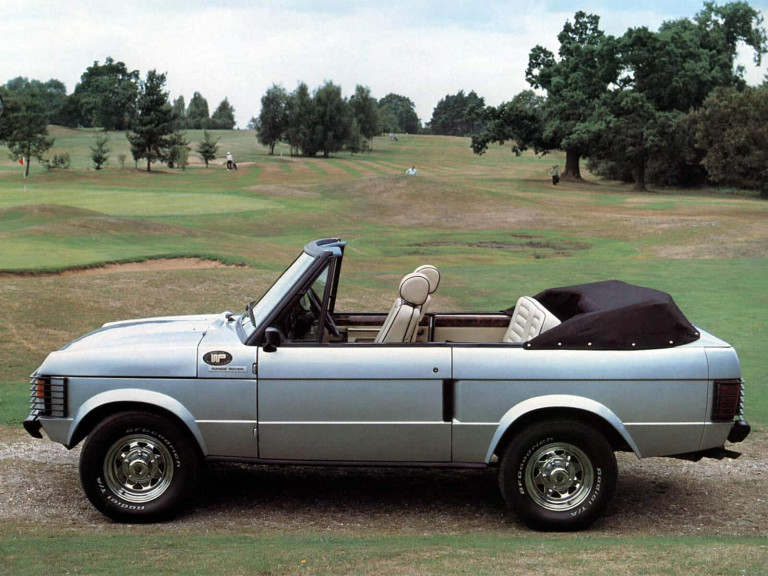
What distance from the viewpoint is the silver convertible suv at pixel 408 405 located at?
20.8 feet

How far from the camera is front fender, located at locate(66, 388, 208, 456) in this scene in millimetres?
6379

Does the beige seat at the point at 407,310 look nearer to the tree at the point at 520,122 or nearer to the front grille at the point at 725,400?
the front grille at the point at 725,400

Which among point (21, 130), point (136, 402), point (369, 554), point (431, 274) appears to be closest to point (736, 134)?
point (21, 130)

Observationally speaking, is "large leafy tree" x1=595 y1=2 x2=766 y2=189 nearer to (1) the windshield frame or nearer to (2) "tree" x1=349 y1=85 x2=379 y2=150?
(2) "tree" x1=349 y1=85 x2=379 y2=150

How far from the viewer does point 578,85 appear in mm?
70062

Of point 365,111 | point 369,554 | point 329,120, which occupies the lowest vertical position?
point 369,554

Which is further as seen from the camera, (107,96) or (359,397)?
(107,96)

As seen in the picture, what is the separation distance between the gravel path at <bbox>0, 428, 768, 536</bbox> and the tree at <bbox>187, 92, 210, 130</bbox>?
147 metres

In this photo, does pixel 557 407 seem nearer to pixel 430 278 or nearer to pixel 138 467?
pixel 430 278

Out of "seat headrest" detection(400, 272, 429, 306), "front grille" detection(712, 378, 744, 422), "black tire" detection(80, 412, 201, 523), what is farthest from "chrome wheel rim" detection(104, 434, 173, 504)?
"front grille" detection(712, 378, 744, 422)

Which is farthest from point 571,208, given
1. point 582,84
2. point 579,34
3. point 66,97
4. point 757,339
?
point 66,97

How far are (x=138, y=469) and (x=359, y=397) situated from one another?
5.19ft

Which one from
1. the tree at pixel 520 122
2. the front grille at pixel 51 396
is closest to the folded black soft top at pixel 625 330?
the front grille at pixel 51 396

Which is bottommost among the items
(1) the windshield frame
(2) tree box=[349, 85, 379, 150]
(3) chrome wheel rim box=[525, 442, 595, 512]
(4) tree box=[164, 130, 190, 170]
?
(3) chrome wheel rim box=[525, 442, 595, 512]
